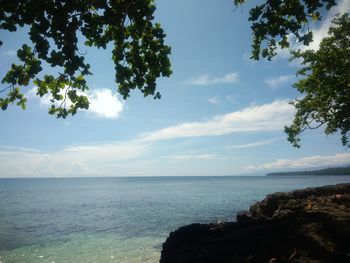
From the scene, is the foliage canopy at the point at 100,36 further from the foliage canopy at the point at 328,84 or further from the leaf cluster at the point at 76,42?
the foliage canopy at the point at 328,84

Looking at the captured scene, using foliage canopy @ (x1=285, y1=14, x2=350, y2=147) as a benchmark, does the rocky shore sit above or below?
below

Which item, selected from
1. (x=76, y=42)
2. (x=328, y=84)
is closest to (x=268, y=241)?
(x=76, y=42)

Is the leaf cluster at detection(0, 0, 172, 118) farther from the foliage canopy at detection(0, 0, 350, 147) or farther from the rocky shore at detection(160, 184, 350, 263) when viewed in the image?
the rocky shore at detection(160, 184, 350, 263)

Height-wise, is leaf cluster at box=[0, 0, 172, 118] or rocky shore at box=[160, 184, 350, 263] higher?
leaf cluster at box=[0, 0, 172, 118]

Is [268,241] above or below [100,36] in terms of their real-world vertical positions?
below

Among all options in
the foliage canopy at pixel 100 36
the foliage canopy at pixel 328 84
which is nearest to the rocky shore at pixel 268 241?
the foliage canopy at pixel 100 36

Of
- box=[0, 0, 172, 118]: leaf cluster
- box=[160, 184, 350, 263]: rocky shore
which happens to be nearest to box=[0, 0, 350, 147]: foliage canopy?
box=[0, 0, 172, 118]: leaf cluster

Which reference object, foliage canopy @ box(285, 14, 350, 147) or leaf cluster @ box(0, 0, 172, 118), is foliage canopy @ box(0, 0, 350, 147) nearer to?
leaf cluster @ box(0, 0, 172, 118)

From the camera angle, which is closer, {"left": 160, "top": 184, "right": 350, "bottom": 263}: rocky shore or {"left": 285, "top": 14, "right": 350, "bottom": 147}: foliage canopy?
{"left": 160, "top": 184, "right": 350, "bottom": 263}: rocky shore

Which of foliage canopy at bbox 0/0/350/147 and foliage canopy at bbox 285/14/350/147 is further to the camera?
foliage canopy at bbox 285/14/350/147

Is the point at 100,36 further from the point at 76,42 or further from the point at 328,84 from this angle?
the point at 328,84

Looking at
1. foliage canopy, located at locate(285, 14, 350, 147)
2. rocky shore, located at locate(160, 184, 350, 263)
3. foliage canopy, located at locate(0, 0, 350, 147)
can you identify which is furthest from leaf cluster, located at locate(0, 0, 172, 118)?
foliage canopy, located at locate(285, 14, 350, 147)

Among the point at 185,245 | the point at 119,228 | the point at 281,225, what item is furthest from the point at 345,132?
the point at 119,228

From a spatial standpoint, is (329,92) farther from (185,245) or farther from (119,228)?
(119,228)
